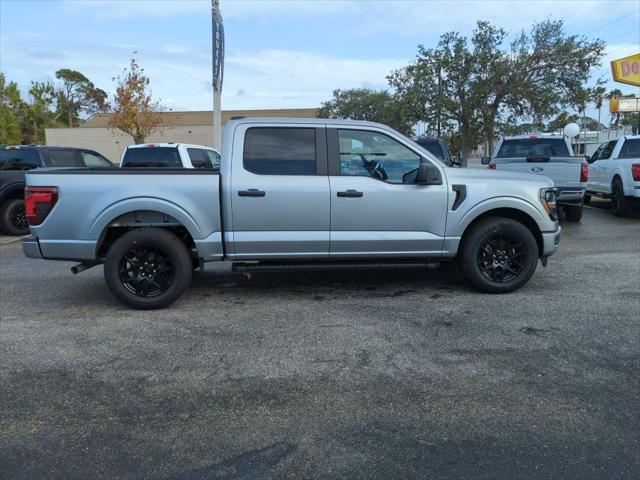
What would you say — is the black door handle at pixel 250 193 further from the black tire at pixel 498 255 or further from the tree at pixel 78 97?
the tree at pixel 78 97

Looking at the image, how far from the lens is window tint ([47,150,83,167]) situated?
1134 cm

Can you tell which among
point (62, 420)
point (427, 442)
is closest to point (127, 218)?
point (62, 420)

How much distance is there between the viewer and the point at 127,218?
5555 mm

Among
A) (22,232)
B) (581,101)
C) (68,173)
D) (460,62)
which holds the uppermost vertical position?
(460,62)

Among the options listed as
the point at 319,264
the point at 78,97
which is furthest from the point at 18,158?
the point at 78,97

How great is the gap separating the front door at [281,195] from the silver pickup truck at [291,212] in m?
0.01

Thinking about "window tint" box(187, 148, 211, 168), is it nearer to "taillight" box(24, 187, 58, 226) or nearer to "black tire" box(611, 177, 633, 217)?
"taillight" box(24, 187, 58, 226)

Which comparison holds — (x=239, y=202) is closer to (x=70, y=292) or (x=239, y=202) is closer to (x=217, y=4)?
(x=70, y=292)

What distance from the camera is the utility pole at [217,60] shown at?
1577 centimetres

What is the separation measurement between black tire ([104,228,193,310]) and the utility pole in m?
10.8

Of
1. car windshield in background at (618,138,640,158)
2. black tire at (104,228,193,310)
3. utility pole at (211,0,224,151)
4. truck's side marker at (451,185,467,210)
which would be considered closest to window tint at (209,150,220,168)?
utility pole at (211,0,224,151)

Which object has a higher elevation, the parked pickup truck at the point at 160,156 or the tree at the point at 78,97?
the tree at the point at 78,97

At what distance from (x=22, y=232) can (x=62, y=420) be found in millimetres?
9250

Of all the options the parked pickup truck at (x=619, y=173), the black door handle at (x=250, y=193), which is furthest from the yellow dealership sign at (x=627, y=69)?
the black door handle at (x=250, y=193)
